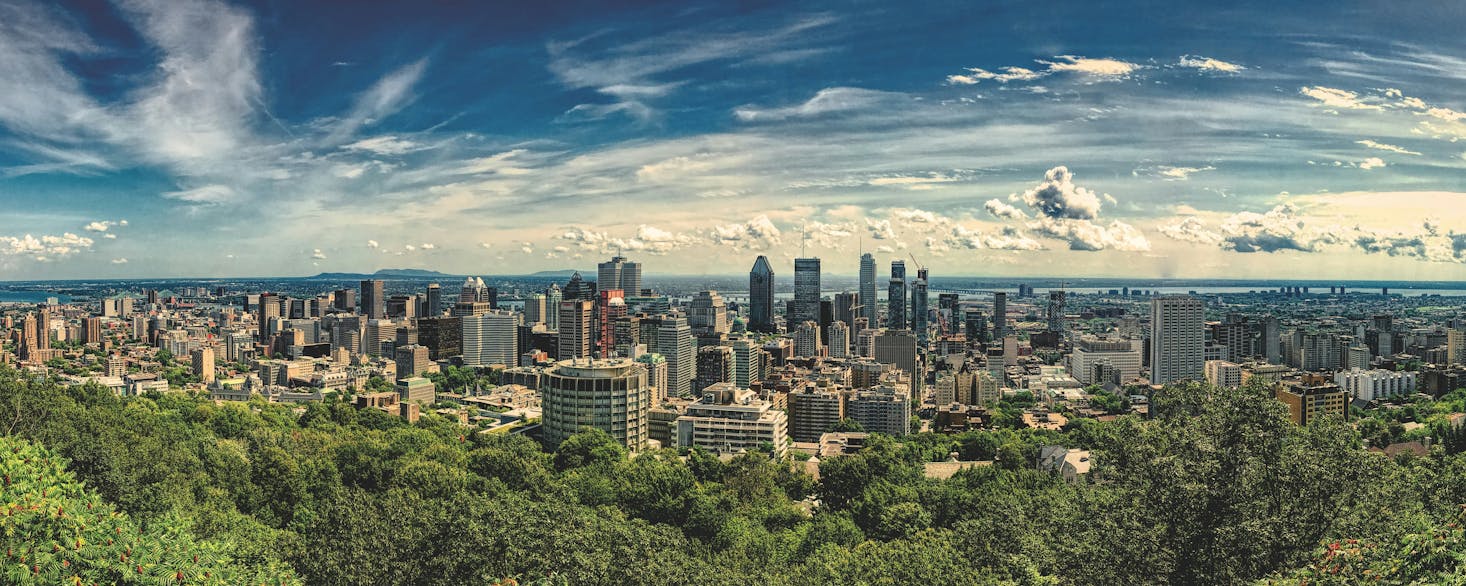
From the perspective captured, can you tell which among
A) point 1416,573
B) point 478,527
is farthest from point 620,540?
point 1416,573

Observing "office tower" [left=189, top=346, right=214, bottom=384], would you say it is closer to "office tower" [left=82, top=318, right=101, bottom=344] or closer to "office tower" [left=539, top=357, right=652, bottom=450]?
"office tower" [left=82, top=318, right=101, bottom=344]

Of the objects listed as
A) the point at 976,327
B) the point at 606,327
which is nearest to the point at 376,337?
the point at 606,327

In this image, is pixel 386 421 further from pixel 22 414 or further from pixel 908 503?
pixel 908 503

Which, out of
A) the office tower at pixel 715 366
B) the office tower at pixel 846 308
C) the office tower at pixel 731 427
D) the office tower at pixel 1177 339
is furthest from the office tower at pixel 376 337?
the office tower at pixel 1177 339

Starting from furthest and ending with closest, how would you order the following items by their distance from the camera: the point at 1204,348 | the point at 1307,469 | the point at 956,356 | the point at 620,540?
1. the point at 956,356
2. the point at 1204,348
3. the point at 620,540
4. the point at 1307,469

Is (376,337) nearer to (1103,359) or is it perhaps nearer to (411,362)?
(411,362)

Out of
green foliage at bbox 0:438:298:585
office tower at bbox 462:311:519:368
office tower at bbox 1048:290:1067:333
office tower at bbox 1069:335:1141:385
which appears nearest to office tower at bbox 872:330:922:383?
office tower at bbox 1069:335:1141:385
